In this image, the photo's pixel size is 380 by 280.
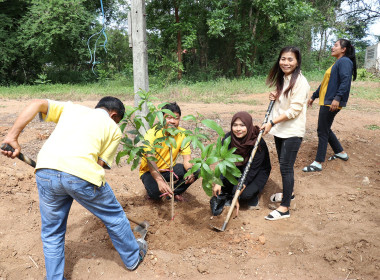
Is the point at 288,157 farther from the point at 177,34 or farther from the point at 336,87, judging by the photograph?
the point at 177,34

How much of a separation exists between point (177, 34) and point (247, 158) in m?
12.0

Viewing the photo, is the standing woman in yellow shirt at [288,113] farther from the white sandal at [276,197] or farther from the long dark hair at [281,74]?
the white sandal at [276,197]

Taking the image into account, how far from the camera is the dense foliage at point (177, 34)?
1305 centimetres

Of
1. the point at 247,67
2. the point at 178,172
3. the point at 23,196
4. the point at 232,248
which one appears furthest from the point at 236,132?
the point at 247,67

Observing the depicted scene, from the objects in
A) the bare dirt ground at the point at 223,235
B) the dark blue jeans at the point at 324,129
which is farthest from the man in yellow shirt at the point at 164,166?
the dark blue jeans at the point at 324,129

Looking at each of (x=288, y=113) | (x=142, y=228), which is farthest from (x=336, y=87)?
(x=142, y=228)

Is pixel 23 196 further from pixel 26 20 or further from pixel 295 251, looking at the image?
pixel 26 20

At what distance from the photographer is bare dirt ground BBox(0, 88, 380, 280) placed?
6.94ft

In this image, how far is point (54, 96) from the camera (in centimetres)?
978

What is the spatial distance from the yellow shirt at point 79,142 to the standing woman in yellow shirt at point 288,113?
4.75 feet

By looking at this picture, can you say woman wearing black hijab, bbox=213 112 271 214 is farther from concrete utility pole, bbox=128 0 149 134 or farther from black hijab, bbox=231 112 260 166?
concrete utility pole, bbox=128 0 149 134

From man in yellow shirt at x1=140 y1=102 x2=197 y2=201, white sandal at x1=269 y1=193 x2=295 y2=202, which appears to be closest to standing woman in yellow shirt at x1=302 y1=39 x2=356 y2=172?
white sandal at x1=269 y1=193 x2=295 y2=202

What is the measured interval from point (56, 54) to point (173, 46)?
625 centimetres

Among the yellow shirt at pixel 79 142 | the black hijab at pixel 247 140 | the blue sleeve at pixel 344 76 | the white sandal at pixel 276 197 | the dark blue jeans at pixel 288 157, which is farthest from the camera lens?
the blue sleeve at pixel 344 76
